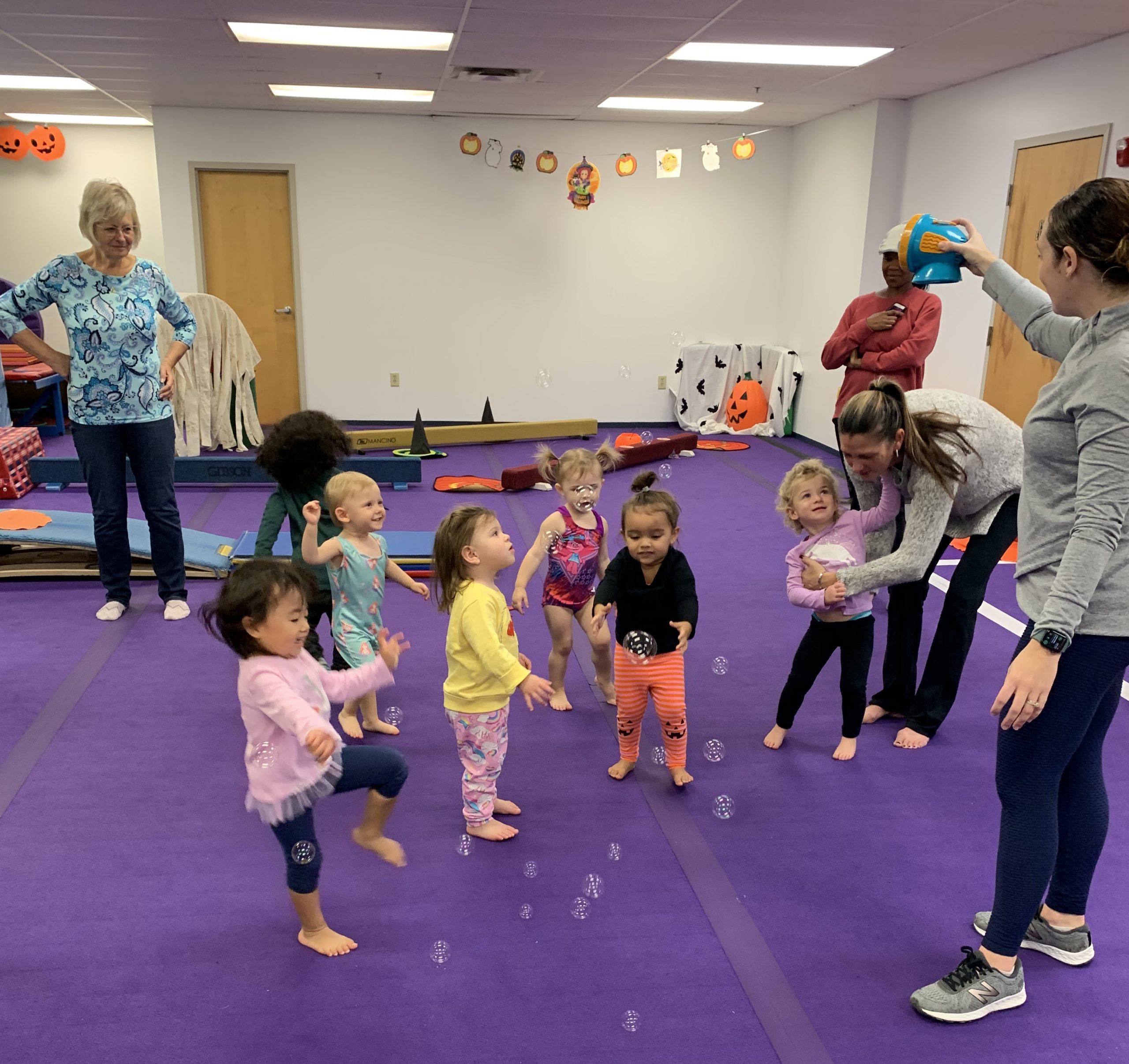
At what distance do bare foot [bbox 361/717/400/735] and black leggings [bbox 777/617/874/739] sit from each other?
1.42 m

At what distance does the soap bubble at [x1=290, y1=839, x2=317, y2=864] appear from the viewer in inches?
89.4

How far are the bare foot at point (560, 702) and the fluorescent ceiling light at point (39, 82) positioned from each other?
705cm

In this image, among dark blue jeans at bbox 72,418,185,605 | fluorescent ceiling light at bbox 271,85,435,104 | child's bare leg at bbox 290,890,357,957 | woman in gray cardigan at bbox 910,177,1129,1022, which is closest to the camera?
woman in gray cardigan at bbox 910,177,1129,1022

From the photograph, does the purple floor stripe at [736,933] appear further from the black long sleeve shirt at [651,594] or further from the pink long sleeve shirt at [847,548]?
the pink long sleeve shirt at [847,548]

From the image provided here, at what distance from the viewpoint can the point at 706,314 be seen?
10289 millimetres

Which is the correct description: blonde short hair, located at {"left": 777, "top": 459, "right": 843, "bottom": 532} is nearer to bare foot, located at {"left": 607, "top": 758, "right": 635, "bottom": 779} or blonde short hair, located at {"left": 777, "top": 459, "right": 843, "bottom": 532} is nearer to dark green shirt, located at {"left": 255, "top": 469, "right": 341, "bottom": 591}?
bare foot, located at {"left": 607, "top": 758, "right": 635, "bottom": 779}

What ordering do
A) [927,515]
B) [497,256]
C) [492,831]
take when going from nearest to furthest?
[492,831] → [927,515] → [497,256]

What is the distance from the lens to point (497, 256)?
9.80m

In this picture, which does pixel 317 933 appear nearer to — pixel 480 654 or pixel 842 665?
pixel 480 654

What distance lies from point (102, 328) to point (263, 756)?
272cm

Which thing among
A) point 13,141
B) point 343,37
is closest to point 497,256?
point 343,37

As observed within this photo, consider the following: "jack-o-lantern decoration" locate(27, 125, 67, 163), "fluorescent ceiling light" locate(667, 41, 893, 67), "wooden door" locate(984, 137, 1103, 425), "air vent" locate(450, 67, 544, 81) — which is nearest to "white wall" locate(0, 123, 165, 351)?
"jack-o-lantern decoration" locate(27, 125, 67, 163)

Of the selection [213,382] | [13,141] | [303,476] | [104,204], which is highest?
[13,141]

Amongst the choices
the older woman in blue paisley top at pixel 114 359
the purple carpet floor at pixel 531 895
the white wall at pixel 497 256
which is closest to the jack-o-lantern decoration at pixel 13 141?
the white wall at pixel 497 256
